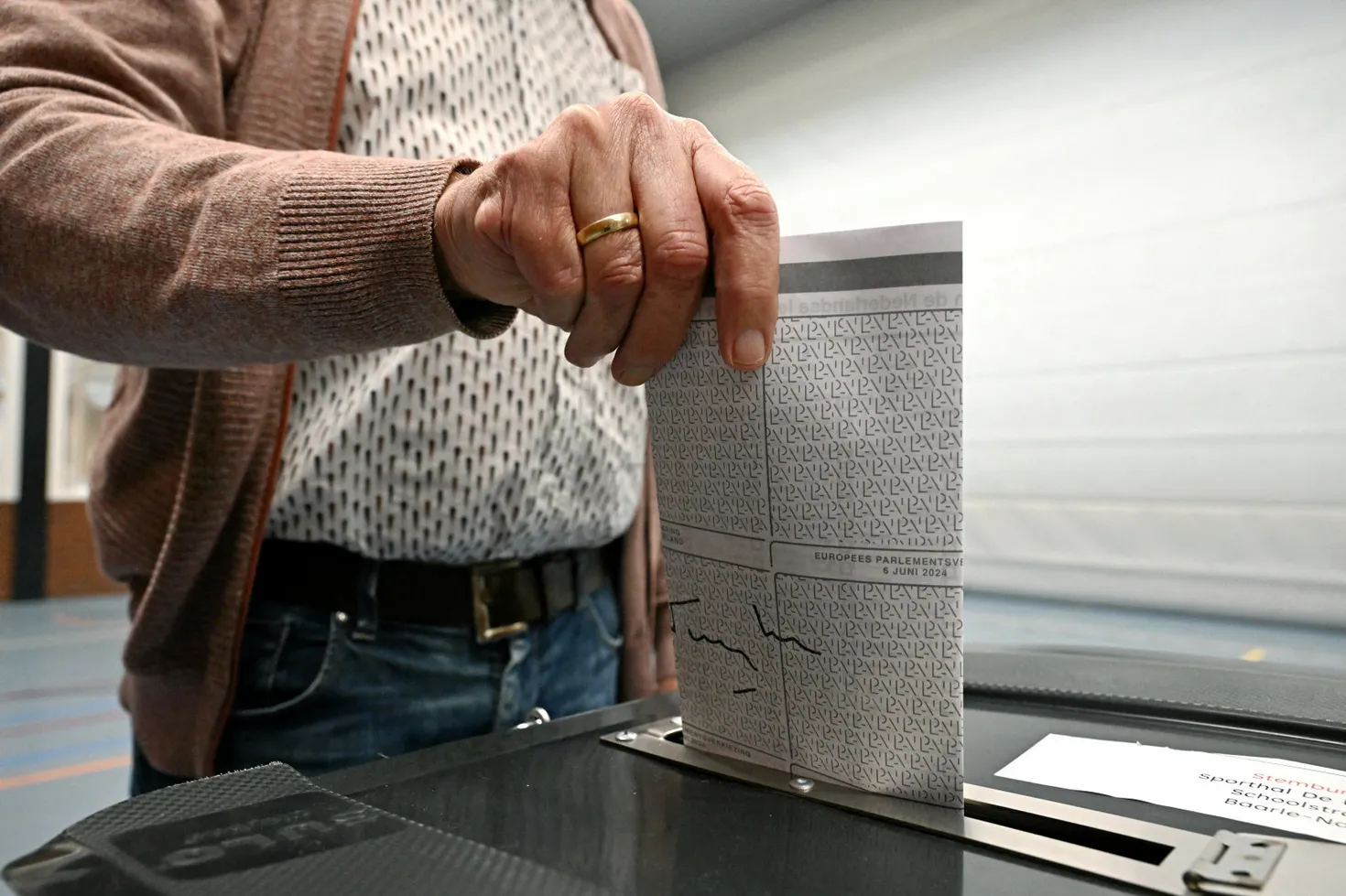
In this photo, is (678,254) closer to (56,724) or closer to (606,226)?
(606,226)

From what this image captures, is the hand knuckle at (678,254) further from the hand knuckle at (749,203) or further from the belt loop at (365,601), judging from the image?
the belt loop at (365,601)

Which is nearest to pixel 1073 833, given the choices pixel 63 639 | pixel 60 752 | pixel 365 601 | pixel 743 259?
pixel 743 259

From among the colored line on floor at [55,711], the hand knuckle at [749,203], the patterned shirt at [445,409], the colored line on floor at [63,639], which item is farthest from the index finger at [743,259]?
the colored line on floor at [63,639]

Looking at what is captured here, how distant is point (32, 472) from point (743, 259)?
217 inches

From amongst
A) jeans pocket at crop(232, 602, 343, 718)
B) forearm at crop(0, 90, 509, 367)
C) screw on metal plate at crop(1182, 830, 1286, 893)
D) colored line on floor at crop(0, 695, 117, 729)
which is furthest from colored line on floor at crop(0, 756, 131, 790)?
screw on metal plate at crop(1182, 830, 1286, 893)

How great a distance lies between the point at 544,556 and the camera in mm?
864

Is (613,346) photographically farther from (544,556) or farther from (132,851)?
(544,556)

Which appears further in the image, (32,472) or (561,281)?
(32,472)

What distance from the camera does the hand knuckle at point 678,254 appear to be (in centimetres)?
40

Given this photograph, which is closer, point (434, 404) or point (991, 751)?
point (991, 751)

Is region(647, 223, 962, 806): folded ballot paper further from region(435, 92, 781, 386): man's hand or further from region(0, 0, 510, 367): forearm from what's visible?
region(0, 0, 510, 367): forearm

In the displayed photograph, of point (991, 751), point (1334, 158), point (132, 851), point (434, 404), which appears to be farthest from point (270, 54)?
point (1334, 158)

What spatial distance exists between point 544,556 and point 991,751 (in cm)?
46

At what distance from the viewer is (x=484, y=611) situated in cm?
80
